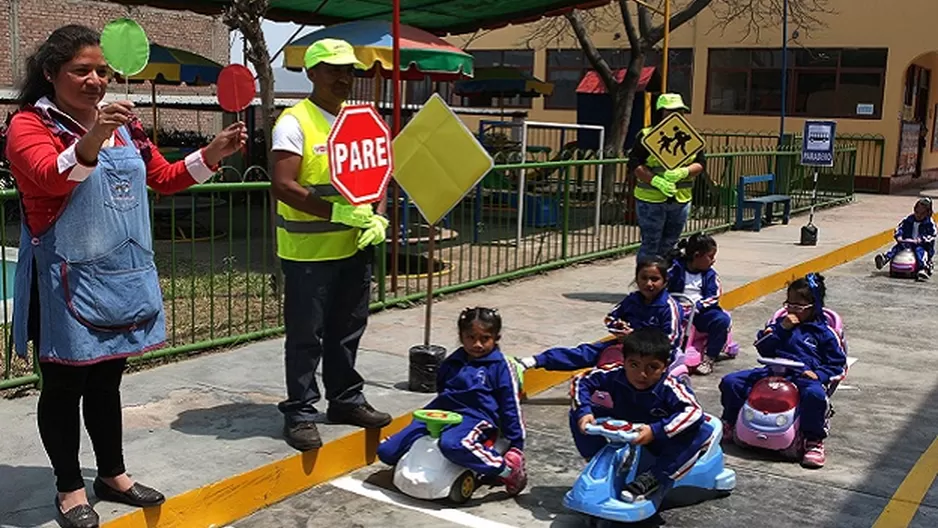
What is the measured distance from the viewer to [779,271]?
10.7 metres

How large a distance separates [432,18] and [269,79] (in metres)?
5.01

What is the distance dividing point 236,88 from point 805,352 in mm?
3266

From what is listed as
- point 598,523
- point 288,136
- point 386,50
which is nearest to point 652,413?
point 598,523

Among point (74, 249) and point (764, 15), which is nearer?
point (74, 249)

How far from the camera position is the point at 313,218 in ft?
15.1

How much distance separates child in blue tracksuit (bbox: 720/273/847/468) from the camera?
16.9ft

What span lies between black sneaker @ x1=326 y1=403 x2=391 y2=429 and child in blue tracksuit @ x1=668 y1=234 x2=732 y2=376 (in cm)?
275

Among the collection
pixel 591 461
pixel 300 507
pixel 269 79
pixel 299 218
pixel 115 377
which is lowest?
pixel 300 507

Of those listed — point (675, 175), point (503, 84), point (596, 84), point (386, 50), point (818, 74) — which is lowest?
point (675, 175)

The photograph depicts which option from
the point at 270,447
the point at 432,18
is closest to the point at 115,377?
the point at 270,447

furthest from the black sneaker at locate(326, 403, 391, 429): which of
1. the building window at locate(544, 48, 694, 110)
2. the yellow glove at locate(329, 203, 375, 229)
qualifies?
the building window at locate(544, 48, 694, 110)

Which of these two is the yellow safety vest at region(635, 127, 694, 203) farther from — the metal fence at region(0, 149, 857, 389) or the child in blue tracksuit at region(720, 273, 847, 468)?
the child in blue tracksuit at region(720, 273, 847, 468)

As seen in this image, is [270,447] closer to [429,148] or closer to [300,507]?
[300,507]

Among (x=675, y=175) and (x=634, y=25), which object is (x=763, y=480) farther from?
(x=634, y=25)
